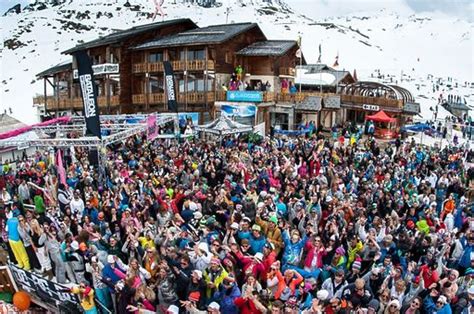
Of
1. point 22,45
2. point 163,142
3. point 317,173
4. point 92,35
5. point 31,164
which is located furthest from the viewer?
point 92,35

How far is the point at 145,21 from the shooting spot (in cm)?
8850

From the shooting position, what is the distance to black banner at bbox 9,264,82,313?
8.24 metres

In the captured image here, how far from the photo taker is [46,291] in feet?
28.8

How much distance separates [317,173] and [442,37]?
188m

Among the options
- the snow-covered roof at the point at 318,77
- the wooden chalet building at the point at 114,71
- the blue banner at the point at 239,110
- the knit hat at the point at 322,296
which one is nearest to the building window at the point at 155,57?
the wooden chalet building at the point at 114,71

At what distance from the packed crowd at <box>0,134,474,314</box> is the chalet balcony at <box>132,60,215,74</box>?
17.7 meters

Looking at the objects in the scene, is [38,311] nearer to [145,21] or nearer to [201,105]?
[201,105]

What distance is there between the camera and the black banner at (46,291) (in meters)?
8.24

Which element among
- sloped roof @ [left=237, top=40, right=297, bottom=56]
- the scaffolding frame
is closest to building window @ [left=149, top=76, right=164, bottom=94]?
sloped roof @ [left=237, top=40, right=297, bottom=56]

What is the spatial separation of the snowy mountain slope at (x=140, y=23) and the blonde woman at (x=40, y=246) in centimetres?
4358

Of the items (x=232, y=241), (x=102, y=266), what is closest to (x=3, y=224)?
(x=102, y=266)

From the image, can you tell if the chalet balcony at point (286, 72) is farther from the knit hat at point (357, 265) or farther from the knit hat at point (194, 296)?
the knit hat at point (194, 296)

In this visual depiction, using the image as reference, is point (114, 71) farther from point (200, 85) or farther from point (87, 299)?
point (87, 299)

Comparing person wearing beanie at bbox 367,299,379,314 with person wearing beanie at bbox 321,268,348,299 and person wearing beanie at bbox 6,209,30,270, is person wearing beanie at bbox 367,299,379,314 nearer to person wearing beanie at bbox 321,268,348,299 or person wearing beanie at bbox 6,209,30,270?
person wearing beanie at bbox 321,268,348,299
